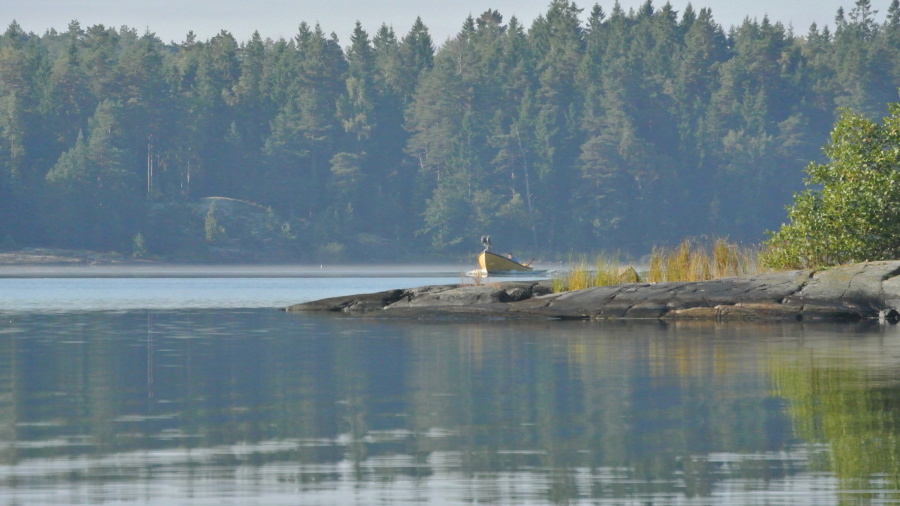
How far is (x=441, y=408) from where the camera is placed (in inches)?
498

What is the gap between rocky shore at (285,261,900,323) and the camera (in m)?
27.2

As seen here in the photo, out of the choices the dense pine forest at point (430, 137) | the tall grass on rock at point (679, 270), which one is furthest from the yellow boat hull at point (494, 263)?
the dense pine forest at point (430, 137)

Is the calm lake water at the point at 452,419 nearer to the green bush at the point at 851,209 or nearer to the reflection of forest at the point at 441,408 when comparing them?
the reflection of forest at the point at 441,408

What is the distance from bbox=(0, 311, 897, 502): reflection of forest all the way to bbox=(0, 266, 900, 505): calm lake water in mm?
38

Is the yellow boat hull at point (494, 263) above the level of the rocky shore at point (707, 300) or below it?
above

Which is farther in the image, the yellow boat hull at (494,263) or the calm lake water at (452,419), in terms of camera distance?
the yellow boat hull at (494,263)

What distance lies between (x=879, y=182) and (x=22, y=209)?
81642 mm

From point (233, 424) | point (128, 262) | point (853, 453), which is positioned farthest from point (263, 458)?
point (128, 262)

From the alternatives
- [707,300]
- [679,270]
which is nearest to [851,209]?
[679,270]

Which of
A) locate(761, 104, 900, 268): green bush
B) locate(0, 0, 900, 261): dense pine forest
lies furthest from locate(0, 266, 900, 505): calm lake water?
locate(0, 0, 900, 261): dense pine forest

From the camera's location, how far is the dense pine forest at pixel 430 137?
10738cm

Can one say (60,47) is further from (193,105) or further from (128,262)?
(128,262)

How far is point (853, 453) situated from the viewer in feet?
31.9

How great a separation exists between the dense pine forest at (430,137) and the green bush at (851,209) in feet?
252
